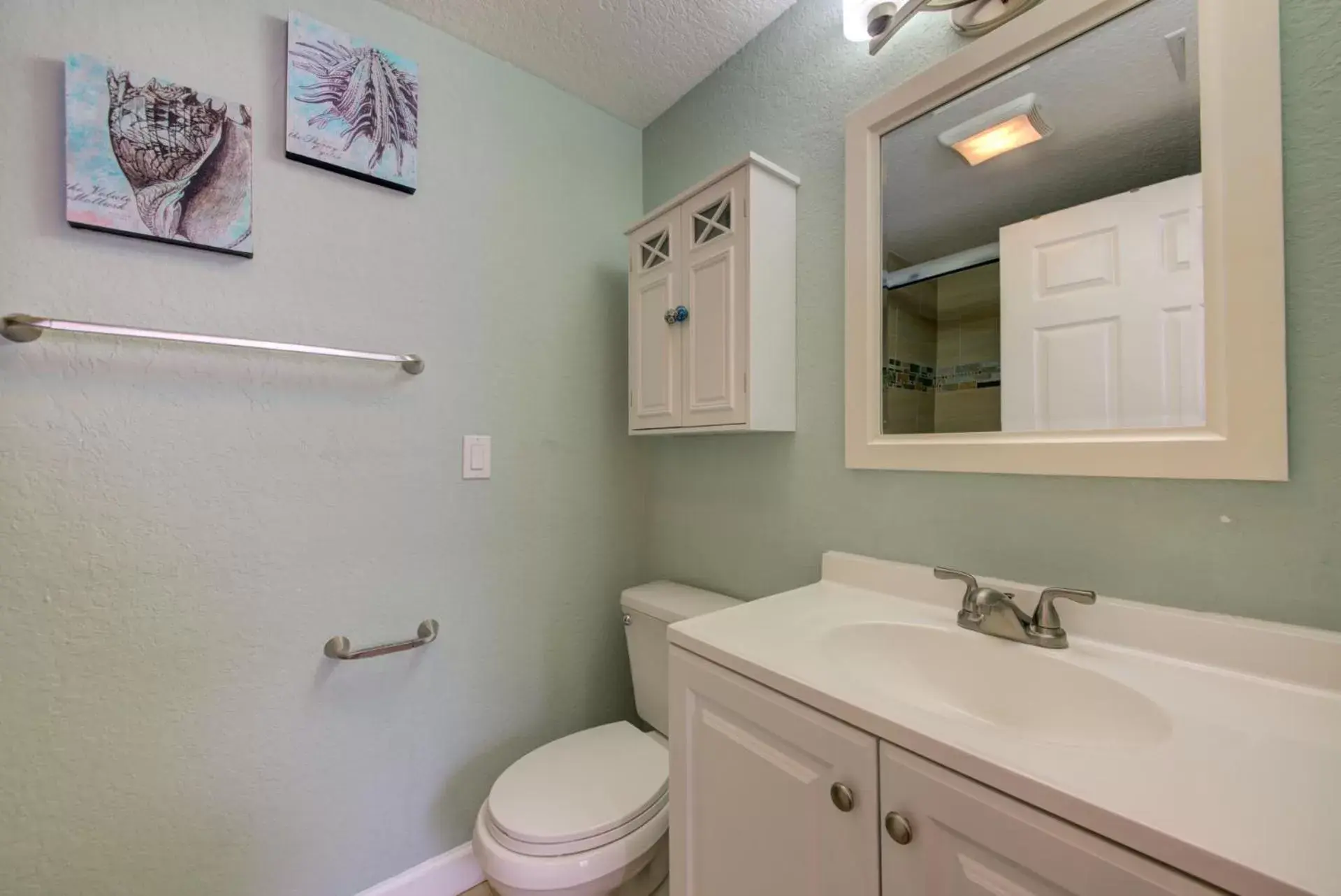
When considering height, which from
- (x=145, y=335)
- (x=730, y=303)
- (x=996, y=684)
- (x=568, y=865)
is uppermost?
(x=730, y=303)

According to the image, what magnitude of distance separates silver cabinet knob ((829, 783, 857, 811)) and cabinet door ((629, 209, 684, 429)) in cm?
90

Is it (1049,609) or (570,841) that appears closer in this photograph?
(1049,609)

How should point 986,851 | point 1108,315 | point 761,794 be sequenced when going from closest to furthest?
point 986,851 → point 761,794 → point 1108,315

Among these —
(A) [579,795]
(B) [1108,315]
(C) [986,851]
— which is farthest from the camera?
(A) [579,795]

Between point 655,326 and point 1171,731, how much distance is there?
124 centimetres

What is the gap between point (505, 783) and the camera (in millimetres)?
1132

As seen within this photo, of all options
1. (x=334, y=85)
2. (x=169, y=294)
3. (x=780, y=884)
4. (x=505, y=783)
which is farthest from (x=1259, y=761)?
(x=334, y=85)

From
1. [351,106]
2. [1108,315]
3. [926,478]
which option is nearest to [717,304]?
[926,478]

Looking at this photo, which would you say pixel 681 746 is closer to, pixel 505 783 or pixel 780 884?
pixel 780 884

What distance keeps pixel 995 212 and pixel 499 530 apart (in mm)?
1366

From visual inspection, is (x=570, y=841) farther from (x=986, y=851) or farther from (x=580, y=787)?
(x=986, y=851)

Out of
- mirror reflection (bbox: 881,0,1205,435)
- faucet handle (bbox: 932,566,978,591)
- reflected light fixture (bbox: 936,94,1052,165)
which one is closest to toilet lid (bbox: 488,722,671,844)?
faucet handle (bbox: 932,566,978,591)

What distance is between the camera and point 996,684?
81 centimetres

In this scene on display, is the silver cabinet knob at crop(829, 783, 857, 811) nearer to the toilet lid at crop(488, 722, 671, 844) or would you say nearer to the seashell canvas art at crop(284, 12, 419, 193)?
the toilet lid at crop(488, 722, 671, 844)
